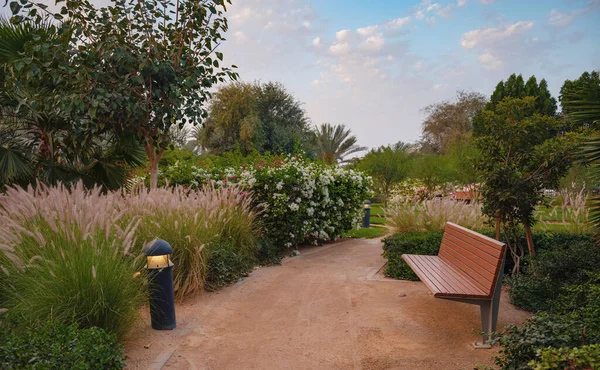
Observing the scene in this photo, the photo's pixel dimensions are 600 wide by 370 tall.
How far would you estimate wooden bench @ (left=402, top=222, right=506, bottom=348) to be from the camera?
4.41 m

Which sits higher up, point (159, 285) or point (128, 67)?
point (128, 67)

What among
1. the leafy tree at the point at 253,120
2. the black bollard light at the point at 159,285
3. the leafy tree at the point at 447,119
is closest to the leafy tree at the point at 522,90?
the leafy tree at the point at 447,119

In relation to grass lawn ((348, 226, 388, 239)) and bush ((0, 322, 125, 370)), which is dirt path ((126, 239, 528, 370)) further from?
grass lawn ((348, 226, 388, 239))

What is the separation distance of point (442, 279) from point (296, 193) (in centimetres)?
463

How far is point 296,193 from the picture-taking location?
9336mm

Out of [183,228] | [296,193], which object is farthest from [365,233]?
[183,228]

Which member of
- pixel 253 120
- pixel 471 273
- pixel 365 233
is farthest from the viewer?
pixel 253 120

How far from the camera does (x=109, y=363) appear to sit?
3293mm

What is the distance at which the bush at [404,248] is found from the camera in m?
7.37

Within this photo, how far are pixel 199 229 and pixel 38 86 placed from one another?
4.41m

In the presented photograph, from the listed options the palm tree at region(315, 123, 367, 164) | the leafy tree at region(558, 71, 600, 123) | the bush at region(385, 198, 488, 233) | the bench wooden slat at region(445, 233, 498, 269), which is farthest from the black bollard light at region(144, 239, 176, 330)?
the palm tree at region(315, 123, 367, 164)

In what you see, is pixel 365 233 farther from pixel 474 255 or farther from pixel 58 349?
pixel 58 349

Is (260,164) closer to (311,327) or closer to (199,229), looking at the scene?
(199,229)

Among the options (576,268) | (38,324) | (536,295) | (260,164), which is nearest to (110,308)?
(38,324)
